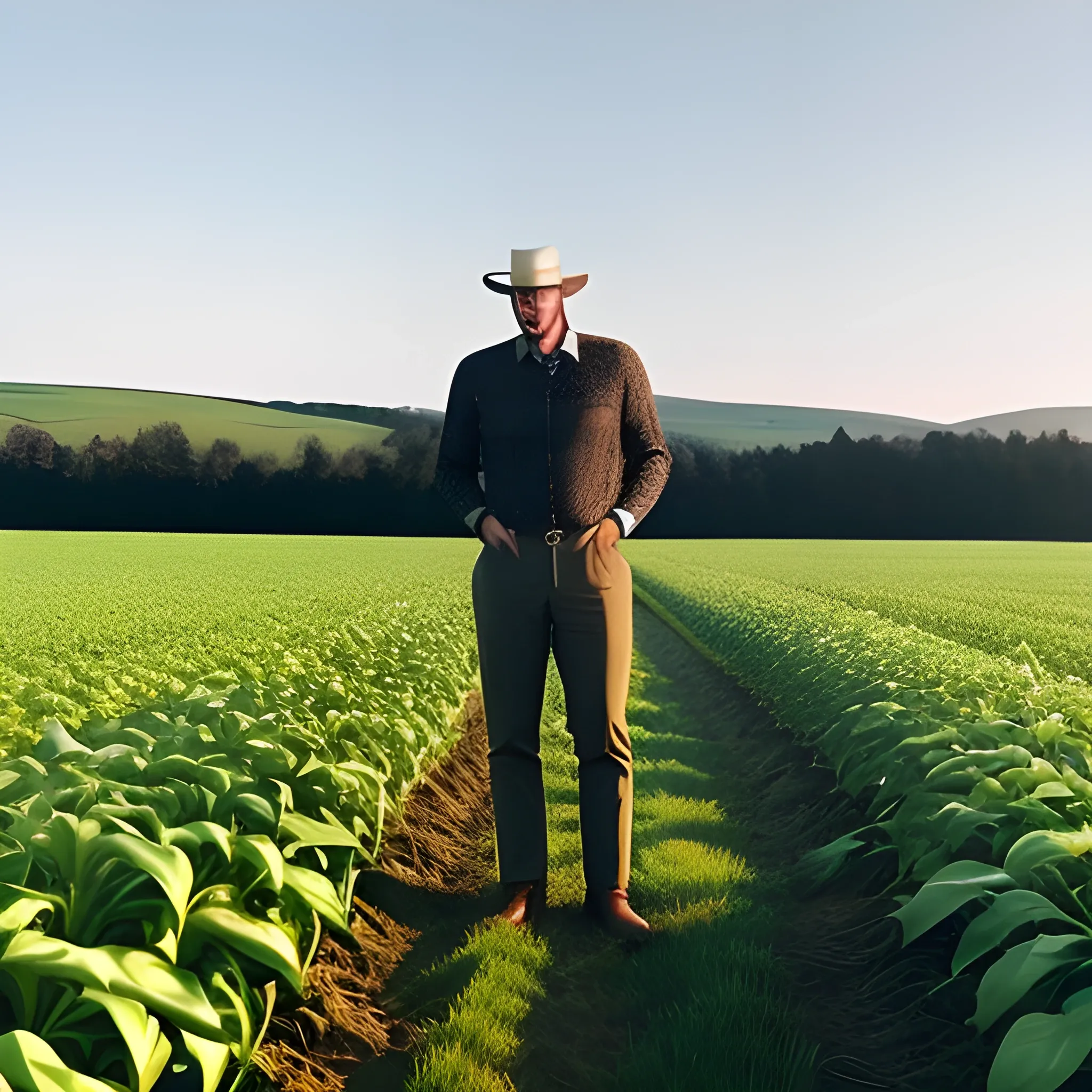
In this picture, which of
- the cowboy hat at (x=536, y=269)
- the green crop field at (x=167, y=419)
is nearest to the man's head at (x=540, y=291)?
the cowboy hat at (x=536, y=269)

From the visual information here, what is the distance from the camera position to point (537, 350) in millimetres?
4105

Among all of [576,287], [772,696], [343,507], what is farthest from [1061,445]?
[576,287]

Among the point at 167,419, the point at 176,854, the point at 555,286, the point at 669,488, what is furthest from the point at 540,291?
the point at 167,419

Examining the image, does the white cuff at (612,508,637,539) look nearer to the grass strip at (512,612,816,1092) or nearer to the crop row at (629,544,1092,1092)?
the crop row at (629,544,1092,1092)

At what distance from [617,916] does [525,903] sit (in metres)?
0.44

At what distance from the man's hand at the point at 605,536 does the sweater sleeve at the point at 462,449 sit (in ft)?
1.79

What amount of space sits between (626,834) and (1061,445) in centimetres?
8080

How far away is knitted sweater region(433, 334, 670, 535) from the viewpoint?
4.02 metres

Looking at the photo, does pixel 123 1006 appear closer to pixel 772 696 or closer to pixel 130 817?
pixel 130 817

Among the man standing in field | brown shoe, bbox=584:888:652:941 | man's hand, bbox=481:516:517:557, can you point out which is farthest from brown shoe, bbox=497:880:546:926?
man's hand, bbox=481:516:517:557

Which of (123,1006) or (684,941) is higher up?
(123,1006)

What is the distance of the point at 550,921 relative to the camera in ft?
14.5

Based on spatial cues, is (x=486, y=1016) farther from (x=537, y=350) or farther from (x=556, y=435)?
(x=537, y=350)

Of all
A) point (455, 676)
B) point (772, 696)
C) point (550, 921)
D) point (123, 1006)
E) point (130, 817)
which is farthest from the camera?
point (772, 696)
